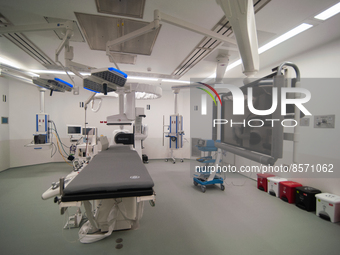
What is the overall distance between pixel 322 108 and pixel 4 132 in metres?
7.85

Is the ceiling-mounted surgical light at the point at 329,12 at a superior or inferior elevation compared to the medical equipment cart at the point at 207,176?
superior

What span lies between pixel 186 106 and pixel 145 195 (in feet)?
20.4

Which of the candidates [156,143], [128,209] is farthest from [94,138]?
[156,143]

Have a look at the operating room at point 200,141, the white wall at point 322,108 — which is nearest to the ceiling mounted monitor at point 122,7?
the operating room at point 200,141

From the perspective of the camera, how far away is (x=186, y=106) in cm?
730

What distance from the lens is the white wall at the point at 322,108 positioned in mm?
2773

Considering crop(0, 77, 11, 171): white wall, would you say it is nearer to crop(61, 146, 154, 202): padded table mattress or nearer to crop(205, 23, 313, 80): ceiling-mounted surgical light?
crop(61, 146, 154, 202): padded table mattress

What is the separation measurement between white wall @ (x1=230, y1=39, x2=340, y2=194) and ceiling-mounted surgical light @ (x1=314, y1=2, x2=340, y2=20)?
91 cm

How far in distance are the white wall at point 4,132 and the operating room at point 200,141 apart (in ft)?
2.44

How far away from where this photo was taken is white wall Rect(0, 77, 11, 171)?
4.98m

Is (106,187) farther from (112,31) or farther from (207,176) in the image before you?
(207,176)

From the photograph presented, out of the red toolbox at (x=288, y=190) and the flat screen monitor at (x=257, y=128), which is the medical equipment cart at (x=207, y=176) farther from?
the flat screen monitor at (x=257, y=128)

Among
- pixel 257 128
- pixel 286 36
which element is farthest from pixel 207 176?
pixel 286 36

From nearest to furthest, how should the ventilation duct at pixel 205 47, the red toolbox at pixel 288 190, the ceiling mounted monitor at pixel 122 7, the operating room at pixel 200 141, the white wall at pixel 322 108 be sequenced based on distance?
1. the operating room at pixel 200 141
2. the ceiling mounted monitor at pixel 122 7
3. the ventilation duct at pixel 205 47
4. the white wall at pixel 322 108
5. the red toolbox at pixel 288 190
